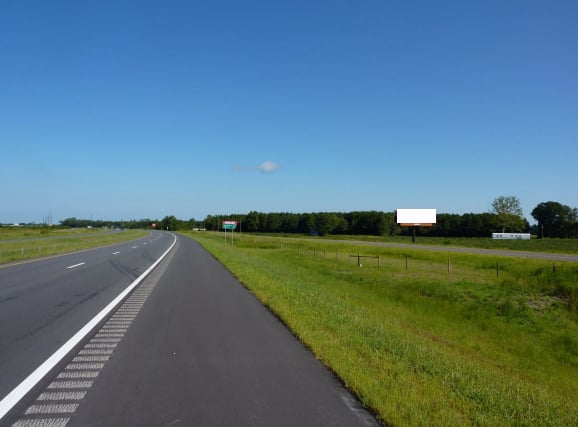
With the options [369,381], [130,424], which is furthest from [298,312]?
[130,424]

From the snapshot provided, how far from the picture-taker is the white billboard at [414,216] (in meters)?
70.6

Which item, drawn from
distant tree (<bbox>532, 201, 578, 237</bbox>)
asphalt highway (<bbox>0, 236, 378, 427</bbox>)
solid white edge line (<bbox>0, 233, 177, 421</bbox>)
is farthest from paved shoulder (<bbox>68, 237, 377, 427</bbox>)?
distant tree (<bbox>532, 201, 578, 237</bbox>)

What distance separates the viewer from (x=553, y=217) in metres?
123

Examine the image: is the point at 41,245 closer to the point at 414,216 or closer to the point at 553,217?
the point at 414,216

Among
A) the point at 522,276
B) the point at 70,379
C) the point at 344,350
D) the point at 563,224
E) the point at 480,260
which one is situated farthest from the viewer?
the point at 563,224

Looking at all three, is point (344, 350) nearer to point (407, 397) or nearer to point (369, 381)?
point (369, 381)

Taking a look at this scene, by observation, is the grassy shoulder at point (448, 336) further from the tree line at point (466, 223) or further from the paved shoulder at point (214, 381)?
the tree line at point (466, 223)

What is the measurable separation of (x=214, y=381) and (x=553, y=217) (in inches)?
5556

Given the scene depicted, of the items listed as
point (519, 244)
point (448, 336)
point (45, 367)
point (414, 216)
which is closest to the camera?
point (45, 367)

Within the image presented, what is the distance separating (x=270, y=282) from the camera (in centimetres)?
1583

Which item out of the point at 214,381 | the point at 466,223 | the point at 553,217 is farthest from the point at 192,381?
the point at 553,217

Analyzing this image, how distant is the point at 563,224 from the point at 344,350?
131m

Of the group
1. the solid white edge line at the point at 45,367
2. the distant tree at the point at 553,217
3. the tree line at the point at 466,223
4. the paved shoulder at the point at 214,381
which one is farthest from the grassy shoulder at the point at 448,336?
the distant tree at the point at 553,217

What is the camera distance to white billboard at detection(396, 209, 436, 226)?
70625 millimetres
